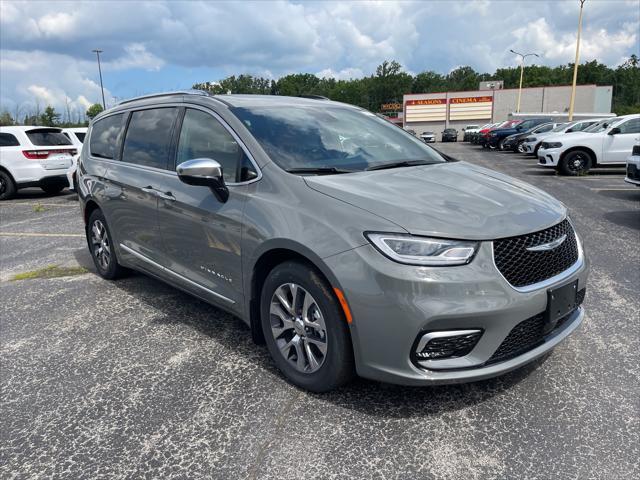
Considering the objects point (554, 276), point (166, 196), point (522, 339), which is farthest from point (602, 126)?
point (166, 196)

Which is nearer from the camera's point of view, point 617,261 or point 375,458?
point 375,458

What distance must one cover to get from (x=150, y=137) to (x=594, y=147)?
42.7ft

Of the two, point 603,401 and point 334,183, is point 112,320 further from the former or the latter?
point 603,401

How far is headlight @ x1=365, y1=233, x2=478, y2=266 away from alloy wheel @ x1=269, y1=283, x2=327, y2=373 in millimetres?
530

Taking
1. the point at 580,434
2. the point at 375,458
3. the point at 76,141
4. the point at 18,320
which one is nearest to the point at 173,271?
the point at 18,320

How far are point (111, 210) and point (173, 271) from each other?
1211 millimetres

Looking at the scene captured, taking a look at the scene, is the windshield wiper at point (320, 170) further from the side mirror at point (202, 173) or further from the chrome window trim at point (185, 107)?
the side mirror at point (202, 173)

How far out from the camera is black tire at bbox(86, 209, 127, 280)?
4.85 meters

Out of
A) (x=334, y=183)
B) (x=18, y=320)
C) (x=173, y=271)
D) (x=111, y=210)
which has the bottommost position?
(x=18, y=320)

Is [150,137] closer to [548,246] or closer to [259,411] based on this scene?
[259,411]

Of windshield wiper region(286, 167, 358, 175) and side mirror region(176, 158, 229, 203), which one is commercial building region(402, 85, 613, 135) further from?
side mirror region(176, 158, 229, 203)

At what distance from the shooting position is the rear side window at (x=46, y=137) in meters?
11.9

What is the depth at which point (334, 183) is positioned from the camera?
283cm

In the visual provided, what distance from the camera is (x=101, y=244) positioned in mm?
5074
